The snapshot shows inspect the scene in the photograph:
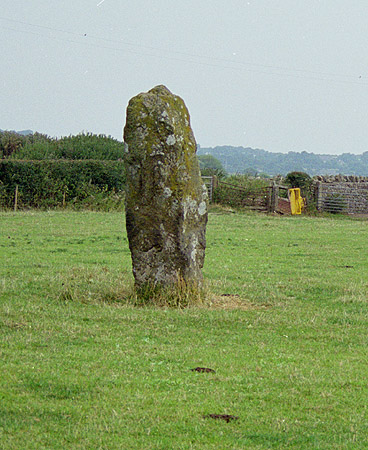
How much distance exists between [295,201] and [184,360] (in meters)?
33.2

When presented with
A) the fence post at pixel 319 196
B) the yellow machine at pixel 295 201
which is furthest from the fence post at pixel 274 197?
the fence post at pixel 319 196

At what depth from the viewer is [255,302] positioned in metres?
11.8

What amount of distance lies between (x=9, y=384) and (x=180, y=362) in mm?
1948

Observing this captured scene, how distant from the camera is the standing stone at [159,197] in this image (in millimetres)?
11383

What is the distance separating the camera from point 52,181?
118 feet

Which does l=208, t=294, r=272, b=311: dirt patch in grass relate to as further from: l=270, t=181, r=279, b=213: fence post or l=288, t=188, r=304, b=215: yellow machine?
l=288, t=188, r=304, b=215: yellow machine

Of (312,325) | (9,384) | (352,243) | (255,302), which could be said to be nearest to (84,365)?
(9,384)

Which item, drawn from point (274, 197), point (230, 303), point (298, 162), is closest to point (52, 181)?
point (274, 197)

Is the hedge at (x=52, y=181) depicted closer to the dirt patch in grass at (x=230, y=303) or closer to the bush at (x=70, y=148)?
the bush at (x=70, y=148)

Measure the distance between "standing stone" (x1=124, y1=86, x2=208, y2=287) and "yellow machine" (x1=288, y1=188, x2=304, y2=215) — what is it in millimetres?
28899

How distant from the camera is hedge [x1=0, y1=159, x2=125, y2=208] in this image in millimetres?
35531

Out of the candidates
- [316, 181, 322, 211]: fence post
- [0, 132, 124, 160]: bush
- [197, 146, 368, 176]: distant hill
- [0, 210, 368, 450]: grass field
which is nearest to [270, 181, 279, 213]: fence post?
[316, 181, 322, 211]: fence post

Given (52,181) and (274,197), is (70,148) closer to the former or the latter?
(52,181)

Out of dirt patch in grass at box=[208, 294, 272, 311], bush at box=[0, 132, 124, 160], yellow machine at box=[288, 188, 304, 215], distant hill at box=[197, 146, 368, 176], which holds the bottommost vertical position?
dirt patch in grass at box=[208, 294, 272, 311]
